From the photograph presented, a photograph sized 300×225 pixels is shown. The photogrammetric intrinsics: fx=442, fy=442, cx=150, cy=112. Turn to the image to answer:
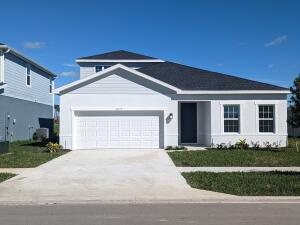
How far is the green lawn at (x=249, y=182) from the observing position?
11.3m

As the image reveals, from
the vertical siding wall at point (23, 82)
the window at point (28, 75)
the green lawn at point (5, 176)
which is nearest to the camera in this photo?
the green lawn at point (5, 176)

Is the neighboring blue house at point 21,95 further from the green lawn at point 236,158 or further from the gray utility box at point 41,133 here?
the green lawn at point 236,158

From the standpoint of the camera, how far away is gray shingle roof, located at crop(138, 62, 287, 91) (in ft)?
81.9

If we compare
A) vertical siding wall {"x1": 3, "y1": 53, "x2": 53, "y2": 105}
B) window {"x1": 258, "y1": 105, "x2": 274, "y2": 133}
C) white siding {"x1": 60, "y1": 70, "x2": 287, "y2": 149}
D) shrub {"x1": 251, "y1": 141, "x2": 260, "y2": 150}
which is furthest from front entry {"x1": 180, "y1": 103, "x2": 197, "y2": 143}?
vertical siding wall {"x1": 3, "y1": 53, "x2": 53, "y2": 105}

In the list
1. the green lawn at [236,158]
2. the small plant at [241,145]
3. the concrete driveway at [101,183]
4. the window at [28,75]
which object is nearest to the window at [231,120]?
the small plant at [241,145]

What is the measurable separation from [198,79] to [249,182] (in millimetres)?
14717

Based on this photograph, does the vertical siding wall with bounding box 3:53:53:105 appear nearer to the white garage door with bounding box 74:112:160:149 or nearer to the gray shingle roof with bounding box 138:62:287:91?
the white garage door with bounding box 74:112:160:149

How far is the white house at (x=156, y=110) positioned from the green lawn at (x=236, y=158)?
3.58 meters

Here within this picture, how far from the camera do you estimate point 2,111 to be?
85.2 feet

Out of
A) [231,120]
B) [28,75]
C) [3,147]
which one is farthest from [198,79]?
[28,75]
